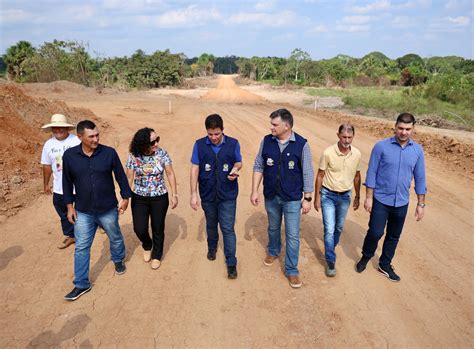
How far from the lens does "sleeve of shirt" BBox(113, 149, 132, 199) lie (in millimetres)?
3523

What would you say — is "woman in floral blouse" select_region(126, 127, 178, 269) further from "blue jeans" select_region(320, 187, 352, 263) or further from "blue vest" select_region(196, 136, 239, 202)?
"blue jeans" select_region(320, 187, 352, 263)

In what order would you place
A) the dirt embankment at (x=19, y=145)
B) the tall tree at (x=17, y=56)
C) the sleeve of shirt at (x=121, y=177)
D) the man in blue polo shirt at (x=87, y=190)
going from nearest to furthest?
1. the man in blue polo shirt at (x=87, y=190)
2. the sleeve of shirt at (x=121, y=177)
3. the dirt embankment at (x=19, y=145)
4. the tall tree at (x=17, y=56)

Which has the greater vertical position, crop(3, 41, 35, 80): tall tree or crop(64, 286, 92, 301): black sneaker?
crop(3, 41, 35, 80): tall tree

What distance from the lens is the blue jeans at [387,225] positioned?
369 centimetres

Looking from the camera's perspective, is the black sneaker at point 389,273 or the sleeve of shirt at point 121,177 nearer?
the sleeve of shirt at point 121,177

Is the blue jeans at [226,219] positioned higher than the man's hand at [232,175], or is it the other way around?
the man's hand at [232,175]

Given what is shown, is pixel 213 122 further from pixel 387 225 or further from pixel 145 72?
pixel 145 72

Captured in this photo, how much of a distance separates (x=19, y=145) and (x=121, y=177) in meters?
5.89

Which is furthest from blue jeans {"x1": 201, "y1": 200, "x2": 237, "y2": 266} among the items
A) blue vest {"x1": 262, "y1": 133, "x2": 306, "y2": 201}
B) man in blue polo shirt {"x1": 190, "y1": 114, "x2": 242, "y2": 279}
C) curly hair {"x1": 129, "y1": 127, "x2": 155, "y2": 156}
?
curly hair {"x1": 129, "y1": 127, "x2": 155, "y2": 156}

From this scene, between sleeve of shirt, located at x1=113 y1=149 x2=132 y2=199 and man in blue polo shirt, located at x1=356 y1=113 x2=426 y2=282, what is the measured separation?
268 centimetres

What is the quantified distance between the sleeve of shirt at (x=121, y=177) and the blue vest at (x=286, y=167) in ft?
5.10

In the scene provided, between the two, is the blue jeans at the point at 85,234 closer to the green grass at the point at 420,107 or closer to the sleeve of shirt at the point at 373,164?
the sleeve of shirt at the point at 373,164

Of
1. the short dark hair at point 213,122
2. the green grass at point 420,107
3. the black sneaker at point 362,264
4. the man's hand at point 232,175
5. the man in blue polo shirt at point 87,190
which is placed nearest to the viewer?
the man in blue polo shirt at point 87,190

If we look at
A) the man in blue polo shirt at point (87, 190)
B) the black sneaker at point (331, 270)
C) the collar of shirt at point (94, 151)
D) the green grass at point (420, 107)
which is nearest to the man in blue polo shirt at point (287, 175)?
the black sneaker at point (331, 270)
